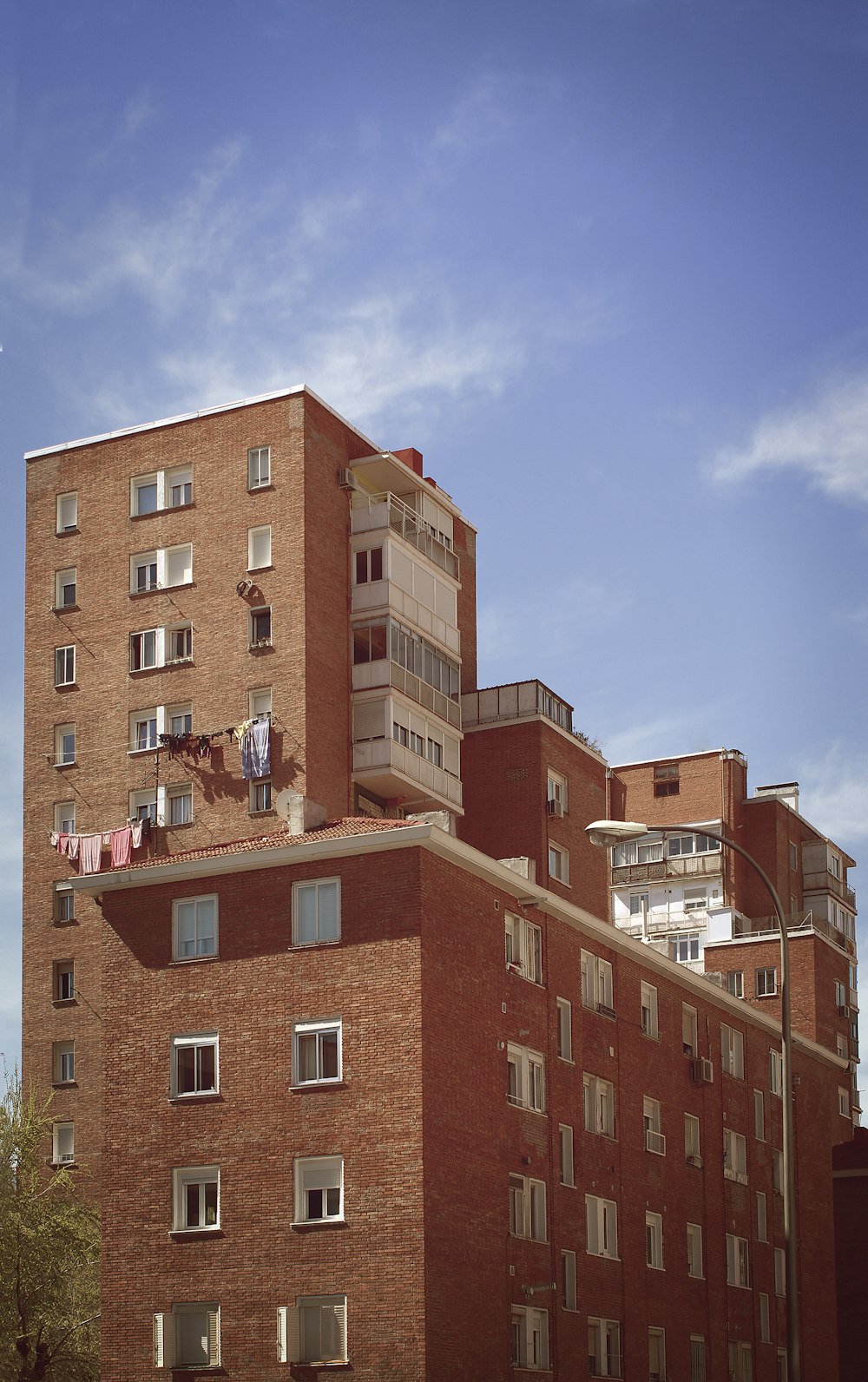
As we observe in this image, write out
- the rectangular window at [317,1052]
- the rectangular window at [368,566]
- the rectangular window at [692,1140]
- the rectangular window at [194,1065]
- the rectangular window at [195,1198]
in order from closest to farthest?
the rectangular window at [317,1052]
the rectangular window at [195,1198]
the rectangular window at [194,1065]
the rectangular window at [692,1140]
the rectangular window at [368,566]

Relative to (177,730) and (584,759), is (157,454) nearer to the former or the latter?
(177,730)

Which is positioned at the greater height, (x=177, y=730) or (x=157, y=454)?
(x=157, y=454)

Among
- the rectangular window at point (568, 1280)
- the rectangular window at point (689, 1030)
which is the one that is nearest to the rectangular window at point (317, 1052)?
the rectangular window at point (568, 1280)

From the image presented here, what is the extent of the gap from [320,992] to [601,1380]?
1460 cm

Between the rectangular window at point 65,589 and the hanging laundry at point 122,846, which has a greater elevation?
the rectangular window at point 65,589

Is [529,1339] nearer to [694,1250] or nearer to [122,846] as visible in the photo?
[694,1250]

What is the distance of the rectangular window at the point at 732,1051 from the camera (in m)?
66.8

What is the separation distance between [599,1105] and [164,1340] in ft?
48.3

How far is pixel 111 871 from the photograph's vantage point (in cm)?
5116

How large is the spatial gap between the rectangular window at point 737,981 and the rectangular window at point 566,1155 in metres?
32.0

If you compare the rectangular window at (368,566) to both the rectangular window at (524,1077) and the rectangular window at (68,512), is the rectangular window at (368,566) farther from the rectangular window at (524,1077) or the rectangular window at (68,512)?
the rectangular window at (524,1077)

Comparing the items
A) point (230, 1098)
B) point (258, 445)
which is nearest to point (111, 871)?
point (230, 1098)

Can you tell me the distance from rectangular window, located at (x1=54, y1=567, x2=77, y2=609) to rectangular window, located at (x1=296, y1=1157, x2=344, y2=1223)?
29.5 meters

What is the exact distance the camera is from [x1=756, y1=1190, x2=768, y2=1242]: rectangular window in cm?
6744
